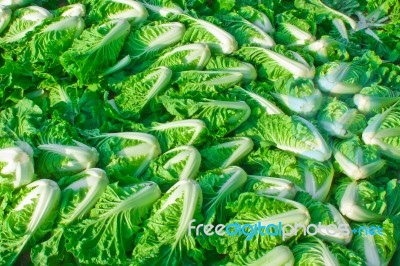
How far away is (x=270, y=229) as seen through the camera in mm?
4191

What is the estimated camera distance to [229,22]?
20.6 ft

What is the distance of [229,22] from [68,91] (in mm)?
2310

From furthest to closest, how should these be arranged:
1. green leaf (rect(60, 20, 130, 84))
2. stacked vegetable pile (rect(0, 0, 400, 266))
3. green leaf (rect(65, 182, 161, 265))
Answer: green leaf (rect(60, 20, 130, 84))
stacked vegetable pile (rect(0, 0, 400, 266))
green leaf (rect(65, 182, 161, 265))

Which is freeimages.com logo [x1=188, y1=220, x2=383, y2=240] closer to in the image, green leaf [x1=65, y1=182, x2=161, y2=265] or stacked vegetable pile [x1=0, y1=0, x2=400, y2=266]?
stacked vegetable pile [x1=0, y1=0, x2=400, y2=266]

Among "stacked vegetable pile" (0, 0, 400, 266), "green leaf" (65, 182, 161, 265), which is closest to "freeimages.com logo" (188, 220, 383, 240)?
"stacked vegetable pile" (0, 0, 400, 266)

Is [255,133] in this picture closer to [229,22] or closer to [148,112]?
[148,112]

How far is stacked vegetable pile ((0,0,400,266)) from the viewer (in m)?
4.24

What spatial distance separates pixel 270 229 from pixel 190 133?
51.2 inches

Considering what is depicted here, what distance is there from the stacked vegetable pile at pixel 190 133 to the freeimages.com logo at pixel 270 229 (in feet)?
0.14

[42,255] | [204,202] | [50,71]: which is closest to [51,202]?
[42,255]

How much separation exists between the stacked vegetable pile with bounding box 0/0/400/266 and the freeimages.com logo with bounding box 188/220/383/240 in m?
0.04

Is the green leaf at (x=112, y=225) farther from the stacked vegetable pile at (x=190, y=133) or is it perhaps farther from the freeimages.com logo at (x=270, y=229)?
the freeimages.com logo at (x=270, y=229)

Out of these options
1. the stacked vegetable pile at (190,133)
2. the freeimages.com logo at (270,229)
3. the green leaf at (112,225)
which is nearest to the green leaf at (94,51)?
the stacked vegetable pile at (190,133)

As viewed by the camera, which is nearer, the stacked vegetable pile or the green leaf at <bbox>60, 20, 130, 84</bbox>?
the stacked vegetable pile
